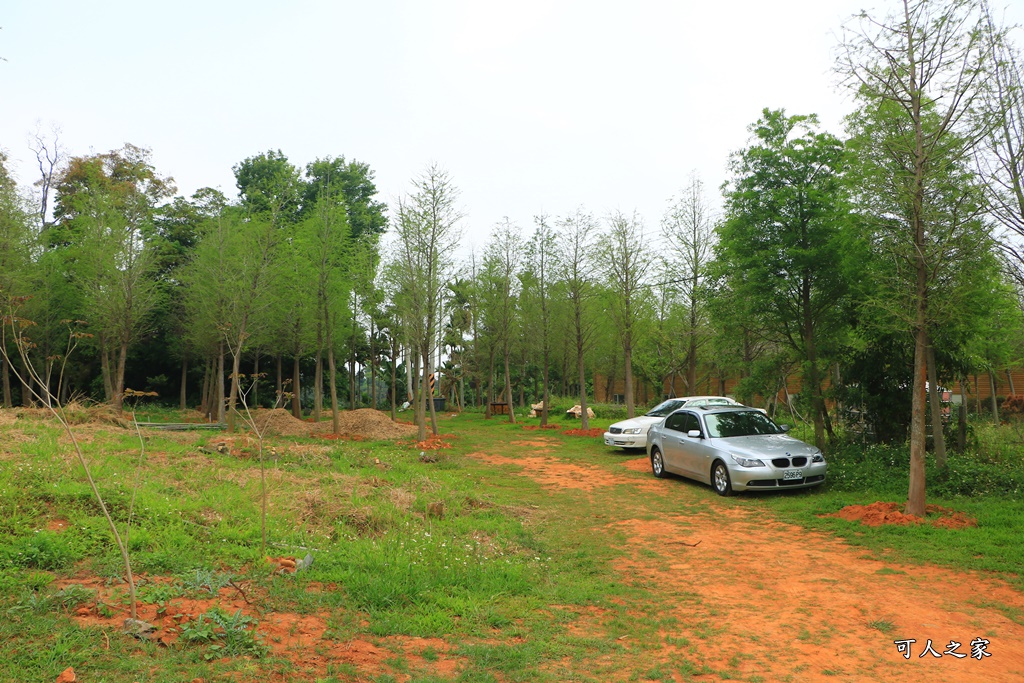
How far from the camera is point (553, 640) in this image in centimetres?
477

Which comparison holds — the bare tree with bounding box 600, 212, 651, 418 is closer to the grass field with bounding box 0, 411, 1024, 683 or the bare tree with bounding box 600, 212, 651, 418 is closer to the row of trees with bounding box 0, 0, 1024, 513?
the row of trees with bounding box 0, 0, 1024, 513

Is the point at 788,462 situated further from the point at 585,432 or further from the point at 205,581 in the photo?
the point at 585,432

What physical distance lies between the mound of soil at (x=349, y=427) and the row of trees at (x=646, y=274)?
1.32m

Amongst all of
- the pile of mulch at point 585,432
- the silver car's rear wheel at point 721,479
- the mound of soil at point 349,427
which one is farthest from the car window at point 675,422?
the mound of soil at point 349,427

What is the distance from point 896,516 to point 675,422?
16.1 feet

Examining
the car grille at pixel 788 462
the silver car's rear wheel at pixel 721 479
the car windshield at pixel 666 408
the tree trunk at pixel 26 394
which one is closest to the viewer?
the tree trunk at pixel 26 394

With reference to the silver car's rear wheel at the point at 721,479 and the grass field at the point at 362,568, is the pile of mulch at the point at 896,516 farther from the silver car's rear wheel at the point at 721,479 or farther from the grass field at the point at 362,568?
the silver car's rear wheel at the point at 721,479

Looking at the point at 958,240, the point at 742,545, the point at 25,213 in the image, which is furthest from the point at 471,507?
the point at 25,213

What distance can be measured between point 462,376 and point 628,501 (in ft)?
99.3

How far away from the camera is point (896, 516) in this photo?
825 centimetres

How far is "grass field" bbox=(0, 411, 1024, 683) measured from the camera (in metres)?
4.16

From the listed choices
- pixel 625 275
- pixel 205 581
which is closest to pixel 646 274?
pixel 625 275

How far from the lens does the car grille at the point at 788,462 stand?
10.4 m

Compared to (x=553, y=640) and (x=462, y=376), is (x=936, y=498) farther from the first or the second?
(x=462, y=376)
